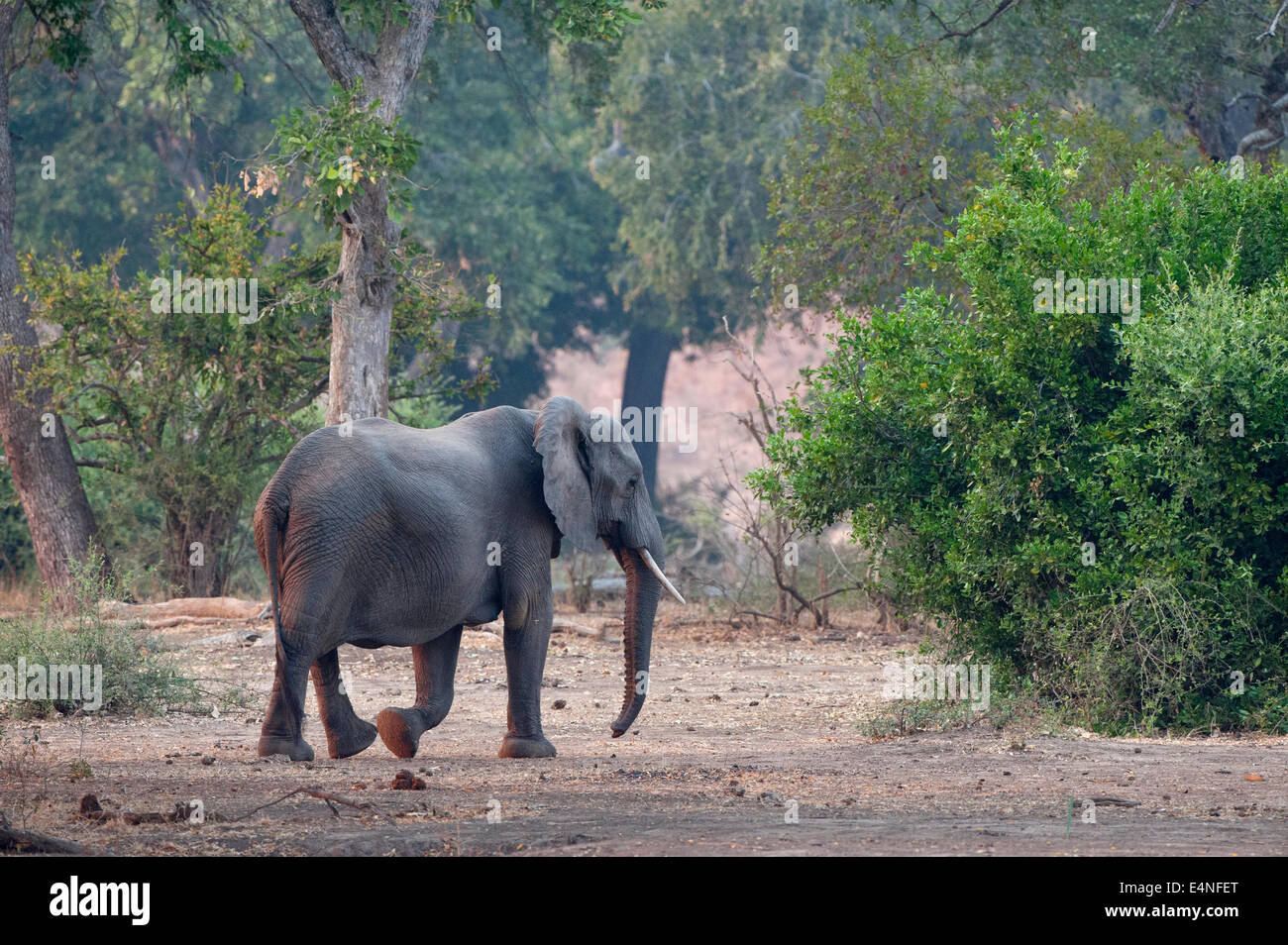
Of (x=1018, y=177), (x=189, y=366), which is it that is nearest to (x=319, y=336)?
(x=189, y=366)

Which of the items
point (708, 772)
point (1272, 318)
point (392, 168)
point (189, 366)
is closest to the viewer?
point (708, 772)

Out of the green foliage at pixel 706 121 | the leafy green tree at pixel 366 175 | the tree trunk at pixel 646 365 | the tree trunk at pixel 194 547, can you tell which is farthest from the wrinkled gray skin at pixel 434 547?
the tree trunk at pixel 646 365

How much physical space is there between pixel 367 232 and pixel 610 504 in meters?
7.40

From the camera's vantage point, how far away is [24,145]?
3409 cm

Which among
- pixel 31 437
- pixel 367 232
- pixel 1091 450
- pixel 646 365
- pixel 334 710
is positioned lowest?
pixel 334 710

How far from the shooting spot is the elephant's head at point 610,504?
10328 millimetres

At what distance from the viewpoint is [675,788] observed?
28.5ft

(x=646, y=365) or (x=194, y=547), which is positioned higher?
(x=646, y=365)

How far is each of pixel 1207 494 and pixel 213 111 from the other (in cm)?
2646

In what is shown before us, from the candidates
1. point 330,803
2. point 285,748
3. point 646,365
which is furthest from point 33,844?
point 646,365

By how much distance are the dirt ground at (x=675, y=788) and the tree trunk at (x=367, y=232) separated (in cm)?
437

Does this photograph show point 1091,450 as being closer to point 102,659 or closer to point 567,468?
point 567,468

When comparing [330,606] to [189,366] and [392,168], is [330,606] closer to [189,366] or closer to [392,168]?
[392,168]

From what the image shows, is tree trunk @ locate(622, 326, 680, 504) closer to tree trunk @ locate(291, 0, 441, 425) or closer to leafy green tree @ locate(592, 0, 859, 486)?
leafy green tree @ locate(592, 0, 859, 486)
